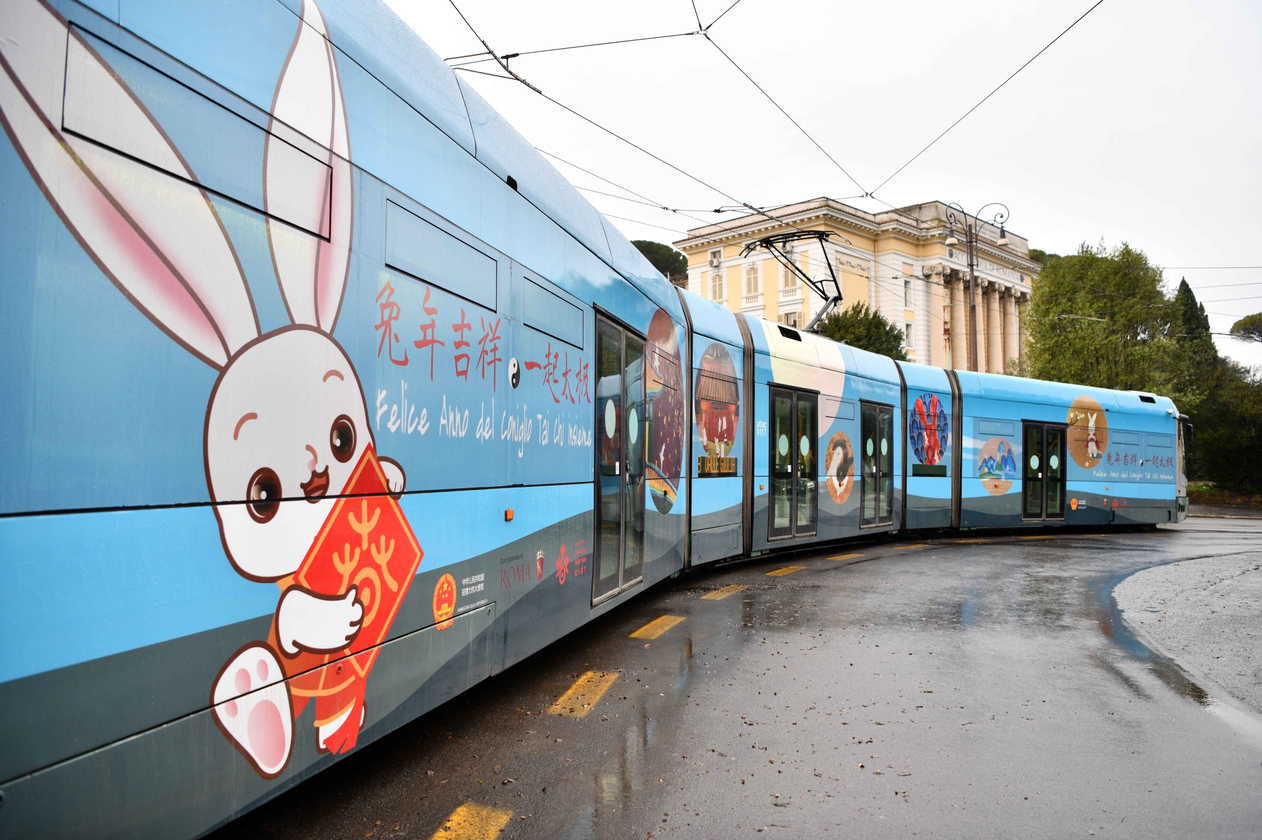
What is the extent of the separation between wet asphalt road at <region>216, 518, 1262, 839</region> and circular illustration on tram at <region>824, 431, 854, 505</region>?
17.4ft

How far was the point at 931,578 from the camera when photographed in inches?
414

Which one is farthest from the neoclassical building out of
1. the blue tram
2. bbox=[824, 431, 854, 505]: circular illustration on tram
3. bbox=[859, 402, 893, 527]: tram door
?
the blue tram

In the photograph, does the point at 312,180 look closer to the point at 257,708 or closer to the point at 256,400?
the point at 256,400

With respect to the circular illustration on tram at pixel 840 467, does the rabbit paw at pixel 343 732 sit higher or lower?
lower

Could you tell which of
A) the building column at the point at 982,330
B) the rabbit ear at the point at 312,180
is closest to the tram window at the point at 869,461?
the rabbit ear at the point at 312,180

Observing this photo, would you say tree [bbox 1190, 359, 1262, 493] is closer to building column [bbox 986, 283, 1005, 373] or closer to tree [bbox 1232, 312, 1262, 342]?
building column [bbox 986, 283, 1005, 373]

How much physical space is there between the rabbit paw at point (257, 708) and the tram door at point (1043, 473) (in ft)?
55.5

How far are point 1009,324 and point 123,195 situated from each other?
252 feet

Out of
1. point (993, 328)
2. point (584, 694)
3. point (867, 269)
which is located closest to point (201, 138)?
point (584, 694)

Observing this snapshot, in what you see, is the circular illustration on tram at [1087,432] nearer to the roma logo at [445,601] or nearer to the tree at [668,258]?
the roma logo at [445,601]

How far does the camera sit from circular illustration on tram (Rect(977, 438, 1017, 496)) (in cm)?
1647

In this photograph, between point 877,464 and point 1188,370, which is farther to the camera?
point 1188,370

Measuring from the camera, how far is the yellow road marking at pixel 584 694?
496 cm

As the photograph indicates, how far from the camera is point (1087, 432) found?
17766mm
